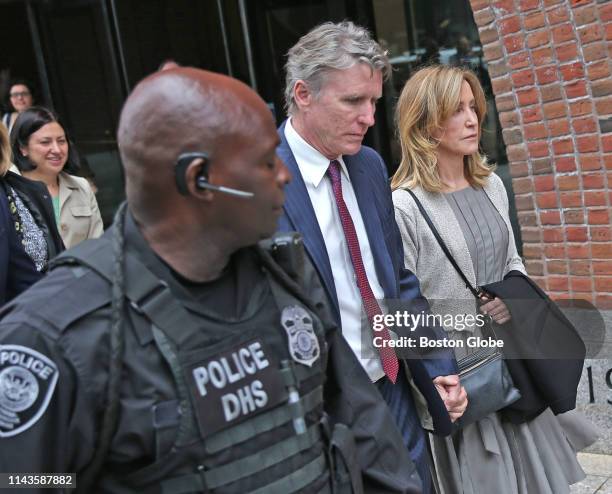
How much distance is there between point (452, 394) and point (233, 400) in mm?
1493

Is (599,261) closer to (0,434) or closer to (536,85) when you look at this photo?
(536,85)

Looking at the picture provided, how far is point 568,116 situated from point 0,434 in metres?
4.03

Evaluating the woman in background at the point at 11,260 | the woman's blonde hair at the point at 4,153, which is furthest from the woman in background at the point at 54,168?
the woman in background at the point at 11,260

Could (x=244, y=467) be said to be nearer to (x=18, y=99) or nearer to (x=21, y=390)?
(x=21, y=390)

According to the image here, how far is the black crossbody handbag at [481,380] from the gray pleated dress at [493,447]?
0.12 meters

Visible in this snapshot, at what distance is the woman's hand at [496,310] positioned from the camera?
9.93ft

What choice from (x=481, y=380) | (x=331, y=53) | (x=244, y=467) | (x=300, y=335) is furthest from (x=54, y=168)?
(x=244, y=467)

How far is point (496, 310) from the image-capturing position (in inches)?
120

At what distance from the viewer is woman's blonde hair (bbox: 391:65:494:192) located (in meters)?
3.12

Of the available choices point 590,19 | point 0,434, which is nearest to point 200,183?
point 0,434

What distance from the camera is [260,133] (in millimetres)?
1456

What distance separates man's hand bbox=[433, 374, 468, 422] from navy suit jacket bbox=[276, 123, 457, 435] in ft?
0.09

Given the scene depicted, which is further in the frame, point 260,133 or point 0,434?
point 260,133

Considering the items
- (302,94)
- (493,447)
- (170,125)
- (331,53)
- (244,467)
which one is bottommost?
(493,447)
